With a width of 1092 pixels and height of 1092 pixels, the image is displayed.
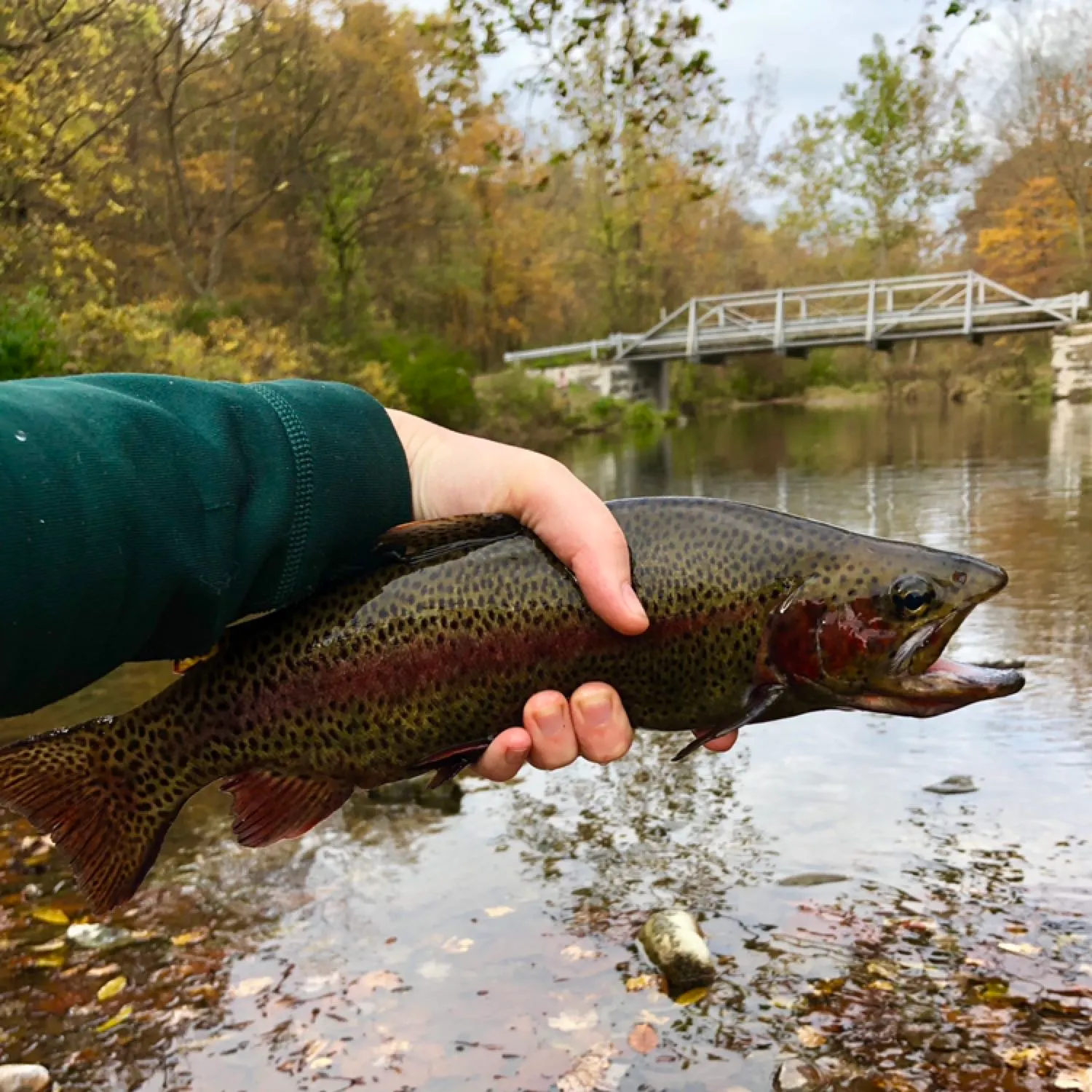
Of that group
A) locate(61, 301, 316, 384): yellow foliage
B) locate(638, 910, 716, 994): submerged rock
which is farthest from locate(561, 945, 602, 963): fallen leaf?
locate(61, 301, 316, 384): yellow foliage

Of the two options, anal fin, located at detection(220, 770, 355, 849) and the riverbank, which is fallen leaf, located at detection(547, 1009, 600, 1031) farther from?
the riverbank

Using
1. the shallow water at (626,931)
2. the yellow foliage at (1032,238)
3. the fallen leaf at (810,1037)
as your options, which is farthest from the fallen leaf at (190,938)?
the yellow foliage at (1032,238)

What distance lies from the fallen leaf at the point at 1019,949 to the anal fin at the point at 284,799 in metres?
3.44

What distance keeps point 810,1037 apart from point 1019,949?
1.15 m

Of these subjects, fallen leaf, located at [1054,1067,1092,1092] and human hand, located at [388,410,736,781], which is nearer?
human hand, located at [388,410,736,781]

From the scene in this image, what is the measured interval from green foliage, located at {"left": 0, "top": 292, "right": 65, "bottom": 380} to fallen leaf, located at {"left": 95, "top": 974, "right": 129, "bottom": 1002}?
12.3 meters

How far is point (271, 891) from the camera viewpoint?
573cm

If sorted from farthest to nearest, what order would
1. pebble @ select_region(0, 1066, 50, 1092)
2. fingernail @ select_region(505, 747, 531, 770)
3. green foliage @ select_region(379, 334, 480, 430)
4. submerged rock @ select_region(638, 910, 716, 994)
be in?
1. green foliage @ select_region(379, 334, 480, 430)
2. submerged rock @ select_region(638, 910, 716, 994)
3. pebble @ select_region(0, 1066, 50, 1092)
4. fingernail @ select_region(505, 747, 531, 770)

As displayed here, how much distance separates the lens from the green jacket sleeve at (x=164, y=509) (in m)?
2.20

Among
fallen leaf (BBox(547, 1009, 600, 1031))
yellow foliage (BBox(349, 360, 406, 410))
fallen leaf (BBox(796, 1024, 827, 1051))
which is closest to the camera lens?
fallen leaf (BBox(796, 1024, 827, 1051))

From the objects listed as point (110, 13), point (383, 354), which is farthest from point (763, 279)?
point (110, 13)

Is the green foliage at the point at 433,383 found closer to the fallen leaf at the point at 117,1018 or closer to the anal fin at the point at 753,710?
the fallen leaf at the point at 117,1018

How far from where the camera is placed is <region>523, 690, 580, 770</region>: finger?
2760 millimetres

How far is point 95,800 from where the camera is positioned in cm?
271
